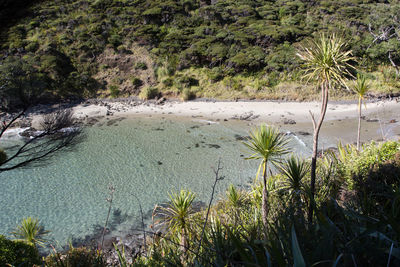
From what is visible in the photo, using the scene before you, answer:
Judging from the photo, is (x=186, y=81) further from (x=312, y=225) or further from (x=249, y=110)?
(x=312, y=225)

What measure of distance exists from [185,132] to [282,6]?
26.6 metres

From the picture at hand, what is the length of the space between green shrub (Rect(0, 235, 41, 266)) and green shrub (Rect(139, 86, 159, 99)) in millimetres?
17346

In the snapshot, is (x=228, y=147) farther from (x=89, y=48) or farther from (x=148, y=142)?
(x=89, y=48)

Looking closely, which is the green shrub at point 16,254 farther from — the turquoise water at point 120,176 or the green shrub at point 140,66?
the green shrub at point 140,66

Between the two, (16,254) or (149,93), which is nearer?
(16,254)

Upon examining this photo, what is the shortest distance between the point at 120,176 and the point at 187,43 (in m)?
19.0

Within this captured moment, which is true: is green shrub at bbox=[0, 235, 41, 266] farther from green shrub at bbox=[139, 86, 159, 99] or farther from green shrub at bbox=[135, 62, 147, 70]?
green shrub at bbox=[135, 62, 147, 70]

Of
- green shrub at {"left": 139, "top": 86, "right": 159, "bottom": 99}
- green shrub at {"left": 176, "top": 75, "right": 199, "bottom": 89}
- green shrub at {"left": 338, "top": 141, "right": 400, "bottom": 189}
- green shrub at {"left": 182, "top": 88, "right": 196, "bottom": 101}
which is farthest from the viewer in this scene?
green shrub at {"left": 139, "top": 86, "right": 159, "bottom": 99}

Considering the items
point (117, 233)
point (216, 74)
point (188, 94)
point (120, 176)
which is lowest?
point (117, 233)

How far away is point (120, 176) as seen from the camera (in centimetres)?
1116

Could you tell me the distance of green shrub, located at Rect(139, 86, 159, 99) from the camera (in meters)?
21.7

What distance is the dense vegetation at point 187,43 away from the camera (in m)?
21.1

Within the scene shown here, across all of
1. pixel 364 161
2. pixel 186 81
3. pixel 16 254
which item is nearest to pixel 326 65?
pixel 364 161

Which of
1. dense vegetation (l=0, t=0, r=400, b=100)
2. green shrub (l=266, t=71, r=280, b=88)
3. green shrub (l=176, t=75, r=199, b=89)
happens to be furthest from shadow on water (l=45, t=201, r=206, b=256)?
green shrub (l=266, t=71, r=280, b=88)
